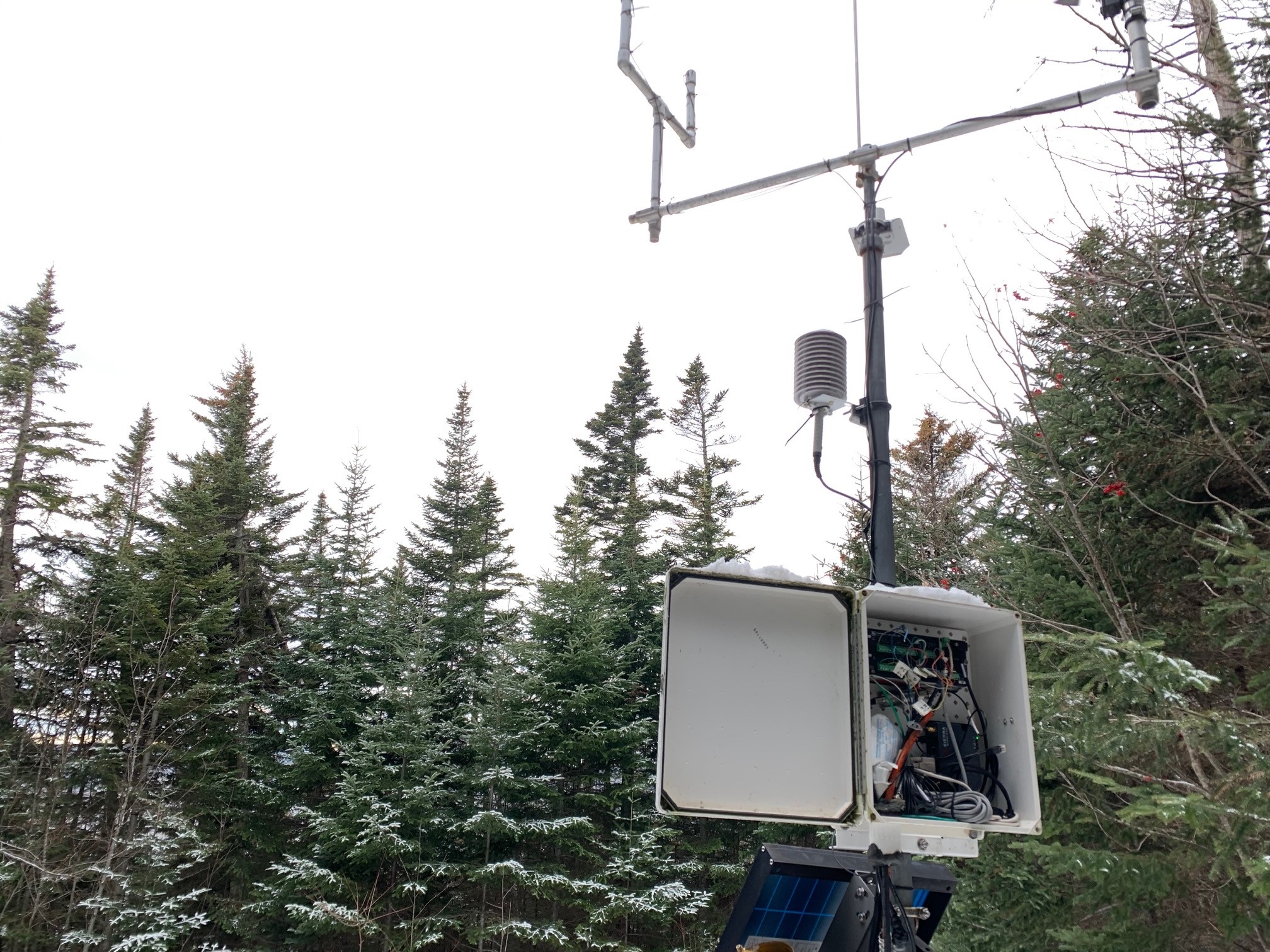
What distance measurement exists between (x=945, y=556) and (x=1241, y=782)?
5.47 meters

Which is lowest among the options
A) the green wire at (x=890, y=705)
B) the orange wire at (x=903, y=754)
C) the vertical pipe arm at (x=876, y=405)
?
the orange wire at (x=903, y=754)

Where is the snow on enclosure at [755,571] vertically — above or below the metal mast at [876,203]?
below

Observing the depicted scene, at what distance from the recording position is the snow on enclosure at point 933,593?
2.91m

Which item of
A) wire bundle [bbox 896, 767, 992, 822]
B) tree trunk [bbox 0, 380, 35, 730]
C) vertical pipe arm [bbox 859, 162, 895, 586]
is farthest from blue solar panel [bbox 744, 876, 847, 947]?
tree trunk [bbox 0, 380, 35, 730]

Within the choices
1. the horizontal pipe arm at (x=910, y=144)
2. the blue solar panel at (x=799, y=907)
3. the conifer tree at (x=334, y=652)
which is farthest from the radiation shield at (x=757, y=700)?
the conifer tree at (x=334, y=652)

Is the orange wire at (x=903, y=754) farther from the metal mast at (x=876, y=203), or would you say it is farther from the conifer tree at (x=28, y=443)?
the conifer tree at (x=28, y=443)

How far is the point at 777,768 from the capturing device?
2902 mm

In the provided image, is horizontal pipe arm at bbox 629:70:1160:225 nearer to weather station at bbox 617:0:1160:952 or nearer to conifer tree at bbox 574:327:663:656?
weather station at bbox 617:0:1160:952

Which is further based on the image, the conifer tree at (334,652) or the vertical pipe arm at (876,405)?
the conifer tree at (334,652)

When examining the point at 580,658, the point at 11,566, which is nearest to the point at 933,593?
the point at 580,658

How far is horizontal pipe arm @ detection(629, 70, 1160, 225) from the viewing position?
3.30 metres

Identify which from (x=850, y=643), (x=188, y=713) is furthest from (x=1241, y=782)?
(x=188, y=713)

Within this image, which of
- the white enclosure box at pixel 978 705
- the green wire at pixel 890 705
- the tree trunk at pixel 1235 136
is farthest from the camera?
the tree trunk at pixel 1235 136

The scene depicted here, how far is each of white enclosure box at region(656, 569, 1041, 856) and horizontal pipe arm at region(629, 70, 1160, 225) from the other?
2034 millimetres
